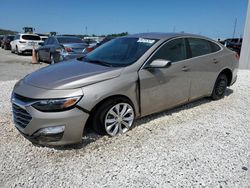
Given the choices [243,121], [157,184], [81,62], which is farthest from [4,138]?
[243,121]

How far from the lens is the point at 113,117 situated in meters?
3.12

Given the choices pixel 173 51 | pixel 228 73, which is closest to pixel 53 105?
pixel 173 51

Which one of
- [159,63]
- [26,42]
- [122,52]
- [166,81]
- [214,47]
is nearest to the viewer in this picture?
[159,63]

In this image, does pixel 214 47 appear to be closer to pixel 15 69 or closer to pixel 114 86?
pixel 114 86

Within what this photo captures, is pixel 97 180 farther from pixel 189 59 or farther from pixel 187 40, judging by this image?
pixel 187 40

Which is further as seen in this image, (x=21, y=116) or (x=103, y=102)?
(x=103, y=102)

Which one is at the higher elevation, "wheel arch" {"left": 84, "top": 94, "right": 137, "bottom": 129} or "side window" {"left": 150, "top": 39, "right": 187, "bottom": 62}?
"side window" {"left": 150, "top": 39, "right": 187, "bottom": 62}

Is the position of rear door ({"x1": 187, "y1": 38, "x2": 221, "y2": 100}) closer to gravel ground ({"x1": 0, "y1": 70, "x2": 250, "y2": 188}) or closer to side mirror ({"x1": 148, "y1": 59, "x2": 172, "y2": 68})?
gravel ground ({"x1": 0, "y1": 70, "x2": 250, "y2": 188})

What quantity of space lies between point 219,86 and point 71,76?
3.37 metres

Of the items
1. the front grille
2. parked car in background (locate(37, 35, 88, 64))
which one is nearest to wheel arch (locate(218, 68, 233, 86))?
the front grille

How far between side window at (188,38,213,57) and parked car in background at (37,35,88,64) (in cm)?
473

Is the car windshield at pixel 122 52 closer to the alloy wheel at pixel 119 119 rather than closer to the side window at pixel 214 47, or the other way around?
the alloy wheel at pixel 119 119

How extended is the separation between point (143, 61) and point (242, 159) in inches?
72.5

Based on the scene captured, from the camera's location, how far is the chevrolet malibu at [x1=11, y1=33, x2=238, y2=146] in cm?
266
